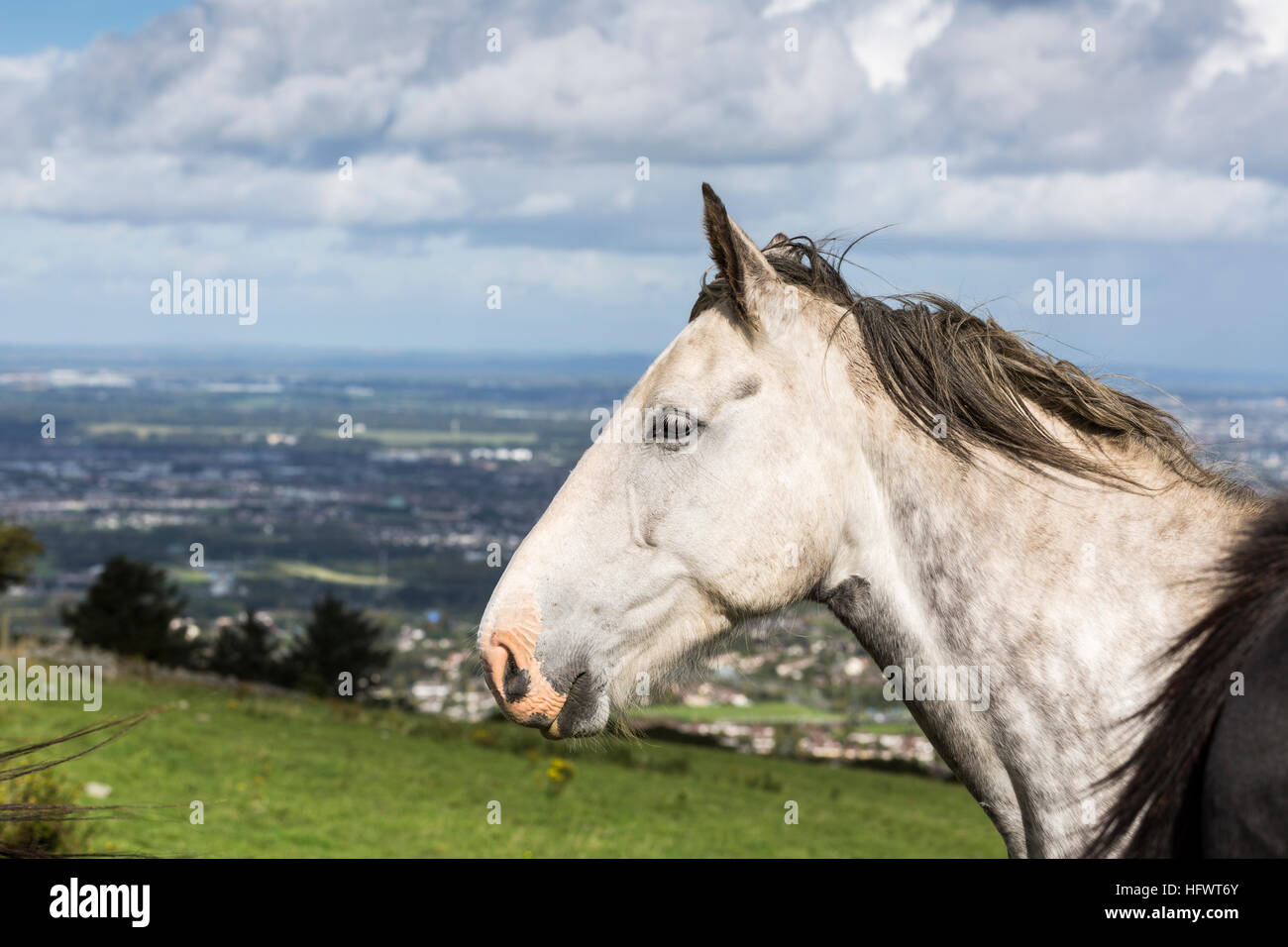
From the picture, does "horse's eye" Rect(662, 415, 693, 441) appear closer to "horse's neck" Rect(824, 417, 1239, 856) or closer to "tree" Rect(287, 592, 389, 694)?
"horse's neck" Rect(824, 417, 1239, 856)

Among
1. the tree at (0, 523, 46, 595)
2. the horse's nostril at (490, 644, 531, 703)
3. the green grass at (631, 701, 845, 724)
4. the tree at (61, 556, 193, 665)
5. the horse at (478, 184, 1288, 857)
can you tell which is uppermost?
the horse at (478, 184, 1288, 857)

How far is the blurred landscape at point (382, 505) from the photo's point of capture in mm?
23781

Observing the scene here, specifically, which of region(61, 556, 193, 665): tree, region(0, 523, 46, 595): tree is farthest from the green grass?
region(0, 523, 46, 595): tree

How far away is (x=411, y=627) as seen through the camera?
49.4m

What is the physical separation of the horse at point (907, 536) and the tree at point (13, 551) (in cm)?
1824

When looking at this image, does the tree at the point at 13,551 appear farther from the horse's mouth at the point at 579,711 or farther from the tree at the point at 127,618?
the horse's mouth at the point at 579,711

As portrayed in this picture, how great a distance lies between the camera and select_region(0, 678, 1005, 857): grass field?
10078mm

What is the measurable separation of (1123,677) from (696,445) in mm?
1252

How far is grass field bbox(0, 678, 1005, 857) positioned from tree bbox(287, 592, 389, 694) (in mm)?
6811

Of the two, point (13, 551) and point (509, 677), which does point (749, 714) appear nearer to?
point (13, 551)

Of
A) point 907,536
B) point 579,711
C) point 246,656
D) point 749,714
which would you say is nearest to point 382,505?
point 749,714
